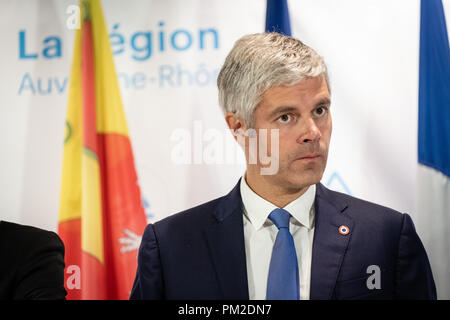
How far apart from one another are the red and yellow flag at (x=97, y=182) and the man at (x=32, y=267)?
419 mm

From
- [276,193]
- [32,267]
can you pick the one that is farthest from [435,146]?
[32,267]

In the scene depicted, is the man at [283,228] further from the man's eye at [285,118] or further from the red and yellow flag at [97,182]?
the red and yellow flag at [97,182]

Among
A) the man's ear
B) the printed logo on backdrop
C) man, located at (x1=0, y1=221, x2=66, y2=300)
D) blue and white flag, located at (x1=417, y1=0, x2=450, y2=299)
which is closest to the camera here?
man, located at (x1=0, y1=221, x2=66, y2=300)

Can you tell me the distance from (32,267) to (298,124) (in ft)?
3.21

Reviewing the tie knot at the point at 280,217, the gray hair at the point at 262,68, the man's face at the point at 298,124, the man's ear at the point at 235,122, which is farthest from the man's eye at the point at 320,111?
the tie knot at the point at 280,217

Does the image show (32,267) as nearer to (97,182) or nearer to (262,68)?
(97,182)

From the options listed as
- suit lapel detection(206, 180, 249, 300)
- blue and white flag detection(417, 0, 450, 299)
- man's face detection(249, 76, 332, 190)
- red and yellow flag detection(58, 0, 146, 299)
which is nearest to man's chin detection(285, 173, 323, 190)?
man's face detection(249, 76, 332, 190)

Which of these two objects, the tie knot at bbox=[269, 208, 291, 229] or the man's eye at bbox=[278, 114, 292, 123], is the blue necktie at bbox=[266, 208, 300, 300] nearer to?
the tie knot at bbox=[269, 208, 291, 229]

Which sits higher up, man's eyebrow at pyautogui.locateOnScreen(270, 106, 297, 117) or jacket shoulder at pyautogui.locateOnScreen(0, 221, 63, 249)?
man's eyebrow at pyautogui.locateOnScreen(270, 106, 297, 117)

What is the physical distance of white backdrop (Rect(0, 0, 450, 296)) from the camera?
2.24 metres

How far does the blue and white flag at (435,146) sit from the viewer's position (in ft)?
7.25

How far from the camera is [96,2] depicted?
236 cm

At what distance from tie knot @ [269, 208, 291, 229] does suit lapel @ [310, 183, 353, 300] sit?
0.33 feet
